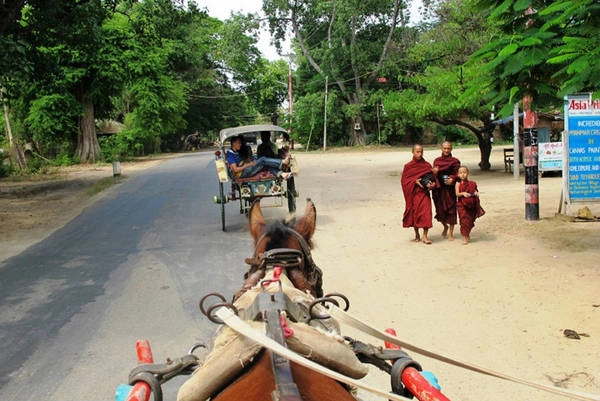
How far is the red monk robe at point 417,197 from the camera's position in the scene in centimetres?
908

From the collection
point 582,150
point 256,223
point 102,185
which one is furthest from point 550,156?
point 256,223

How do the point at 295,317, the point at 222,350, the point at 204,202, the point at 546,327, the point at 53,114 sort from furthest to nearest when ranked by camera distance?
1. the point at 53,114
2. the point at 204,202
3. the point at 546,327
4. the point at 295,317
5. the point at 222,350

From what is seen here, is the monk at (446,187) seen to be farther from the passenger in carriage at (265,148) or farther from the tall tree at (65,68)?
the tall tree at (65,68)

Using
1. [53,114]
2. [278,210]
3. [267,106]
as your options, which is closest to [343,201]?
[278,210]

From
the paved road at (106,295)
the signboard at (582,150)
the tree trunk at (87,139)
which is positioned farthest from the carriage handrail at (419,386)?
the tree trunk at (87,139)

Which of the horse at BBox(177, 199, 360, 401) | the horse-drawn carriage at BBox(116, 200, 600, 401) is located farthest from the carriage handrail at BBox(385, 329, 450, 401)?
the horse at BBox(177, 199, 360, 401)

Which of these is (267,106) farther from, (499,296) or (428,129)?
(499,296)

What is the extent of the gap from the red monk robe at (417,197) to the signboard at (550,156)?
10205 millimetres

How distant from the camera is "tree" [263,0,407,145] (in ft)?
126

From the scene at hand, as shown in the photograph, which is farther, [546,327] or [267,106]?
[267,106]

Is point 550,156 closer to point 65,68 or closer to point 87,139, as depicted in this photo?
point 65,68

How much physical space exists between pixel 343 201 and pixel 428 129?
3376cm

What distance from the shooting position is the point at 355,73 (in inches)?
1634

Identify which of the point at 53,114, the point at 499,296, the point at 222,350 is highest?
the point at 53,114
